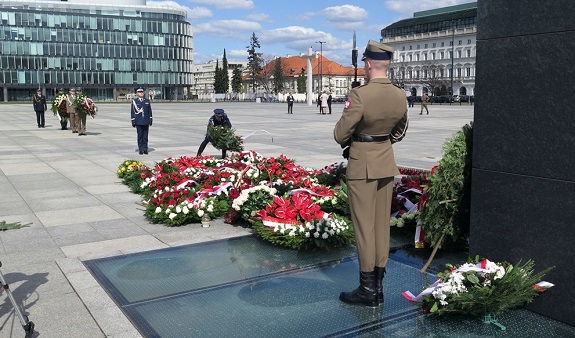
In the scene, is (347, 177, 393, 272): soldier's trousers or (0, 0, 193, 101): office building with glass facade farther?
(0, 0, 193, 101): office building with glass facade

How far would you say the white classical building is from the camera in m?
119

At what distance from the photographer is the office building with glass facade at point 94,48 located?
10625 cm

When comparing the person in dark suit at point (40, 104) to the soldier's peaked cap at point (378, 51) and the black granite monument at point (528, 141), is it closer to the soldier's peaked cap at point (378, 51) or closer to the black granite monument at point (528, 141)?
the soldier's peaked cap at point (378, 51)

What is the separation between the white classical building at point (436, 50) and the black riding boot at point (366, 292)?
111 metres

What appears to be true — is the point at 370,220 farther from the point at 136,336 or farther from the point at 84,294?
the point at 84,294

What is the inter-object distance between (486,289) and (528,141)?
1190 mm

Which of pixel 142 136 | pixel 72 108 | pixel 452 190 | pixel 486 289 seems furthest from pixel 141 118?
pixel 486 289

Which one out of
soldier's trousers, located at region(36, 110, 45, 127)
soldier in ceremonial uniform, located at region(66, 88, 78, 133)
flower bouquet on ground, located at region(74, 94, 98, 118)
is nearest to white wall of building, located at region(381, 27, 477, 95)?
soldier's trousers, located at region(36, 110, 45, 127)

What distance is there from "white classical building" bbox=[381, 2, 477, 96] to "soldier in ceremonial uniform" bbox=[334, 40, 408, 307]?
→ 111 metres

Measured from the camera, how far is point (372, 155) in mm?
4332

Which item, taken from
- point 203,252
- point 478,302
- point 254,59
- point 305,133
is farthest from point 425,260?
point 254,59

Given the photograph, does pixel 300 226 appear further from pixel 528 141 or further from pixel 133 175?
pixel 133 175

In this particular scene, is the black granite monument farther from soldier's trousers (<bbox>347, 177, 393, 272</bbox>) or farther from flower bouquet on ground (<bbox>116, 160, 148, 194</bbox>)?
flower bouquet on ground (<bbox>116, 160, 148, 194</bbox>)

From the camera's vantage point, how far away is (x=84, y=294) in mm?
4898
